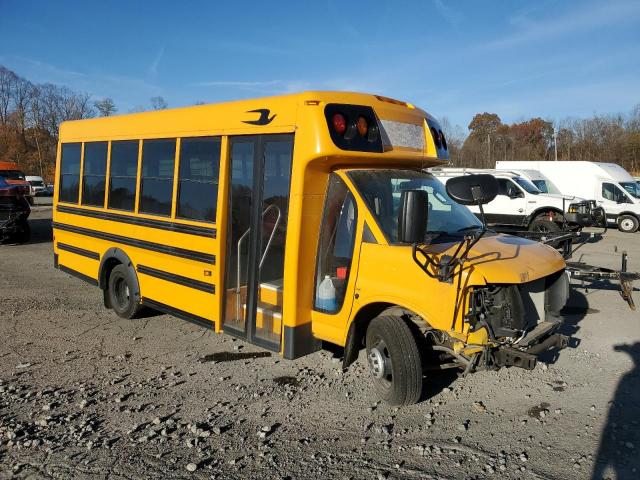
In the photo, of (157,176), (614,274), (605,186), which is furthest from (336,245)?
(605,186)

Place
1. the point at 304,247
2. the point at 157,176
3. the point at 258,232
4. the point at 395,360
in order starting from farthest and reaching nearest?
1. the point at 157,176
2. the point at 258,232
3. the point at 304,247
4. the point at 395,360

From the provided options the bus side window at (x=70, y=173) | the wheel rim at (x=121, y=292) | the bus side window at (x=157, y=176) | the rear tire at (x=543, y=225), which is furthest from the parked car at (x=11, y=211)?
the rear tire at (x=543, y=225)

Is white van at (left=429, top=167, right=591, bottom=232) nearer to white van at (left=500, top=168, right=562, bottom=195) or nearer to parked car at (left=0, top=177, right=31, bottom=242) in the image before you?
white van at (left=500, top=168, right=562, bottom=195)

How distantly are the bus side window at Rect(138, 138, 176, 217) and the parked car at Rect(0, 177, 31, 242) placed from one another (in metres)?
9.42

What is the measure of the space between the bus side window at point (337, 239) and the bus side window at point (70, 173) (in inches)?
178

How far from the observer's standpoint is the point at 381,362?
4.29m

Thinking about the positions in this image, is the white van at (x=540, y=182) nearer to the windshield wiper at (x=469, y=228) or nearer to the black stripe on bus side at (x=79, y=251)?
the windshield wiper at (x=469, y=228)

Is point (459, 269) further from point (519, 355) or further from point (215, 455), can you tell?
point (215, 455)

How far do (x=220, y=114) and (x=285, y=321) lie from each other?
7.14 feet

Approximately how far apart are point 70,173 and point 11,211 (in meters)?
7.43

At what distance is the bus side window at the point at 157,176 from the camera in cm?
571

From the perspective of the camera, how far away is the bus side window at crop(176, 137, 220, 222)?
5.18 metres

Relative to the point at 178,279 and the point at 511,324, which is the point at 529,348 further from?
the point at 178,279

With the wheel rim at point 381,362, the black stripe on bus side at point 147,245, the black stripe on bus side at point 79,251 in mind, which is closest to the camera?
the wheel rim at point 381,362
